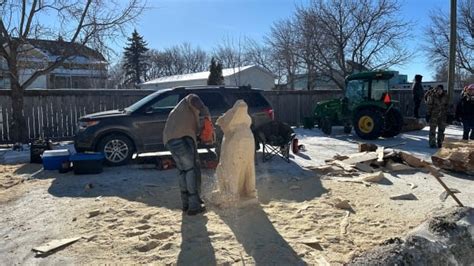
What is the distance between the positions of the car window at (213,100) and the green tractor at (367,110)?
6.04 metres

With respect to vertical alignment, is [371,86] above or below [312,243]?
above

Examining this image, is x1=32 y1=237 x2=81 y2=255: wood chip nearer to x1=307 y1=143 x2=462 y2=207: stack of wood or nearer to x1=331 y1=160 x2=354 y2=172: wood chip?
x1=307 y1=143 x2=462 y2=207: stack of wood

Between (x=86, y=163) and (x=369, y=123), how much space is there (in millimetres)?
9358

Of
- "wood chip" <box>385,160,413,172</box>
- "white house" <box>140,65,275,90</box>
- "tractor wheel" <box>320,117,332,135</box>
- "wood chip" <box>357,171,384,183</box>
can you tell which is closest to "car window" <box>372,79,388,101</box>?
"tractor wheel" <box>320,117,332,135</box>

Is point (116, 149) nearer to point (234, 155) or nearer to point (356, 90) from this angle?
point (234, 155)

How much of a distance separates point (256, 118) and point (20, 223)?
615 cm

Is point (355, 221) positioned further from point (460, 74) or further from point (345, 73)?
point (460, 74)

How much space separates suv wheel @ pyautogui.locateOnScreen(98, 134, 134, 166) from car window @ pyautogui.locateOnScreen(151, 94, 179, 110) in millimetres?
1020

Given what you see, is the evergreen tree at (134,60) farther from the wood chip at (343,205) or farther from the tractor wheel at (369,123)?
the wood chip at (343,205)

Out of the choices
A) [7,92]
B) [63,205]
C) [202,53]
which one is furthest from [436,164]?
[202,53]

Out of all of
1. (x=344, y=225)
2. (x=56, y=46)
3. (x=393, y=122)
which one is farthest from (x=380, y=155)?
(x=56, y=46)

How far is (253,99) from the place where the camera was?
428 inches

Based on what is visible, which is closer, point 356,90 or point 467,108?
point 467,108

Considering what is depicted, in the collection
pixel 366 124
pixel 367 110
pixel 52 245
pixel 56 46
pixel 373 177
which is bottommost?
pixel 52 245
